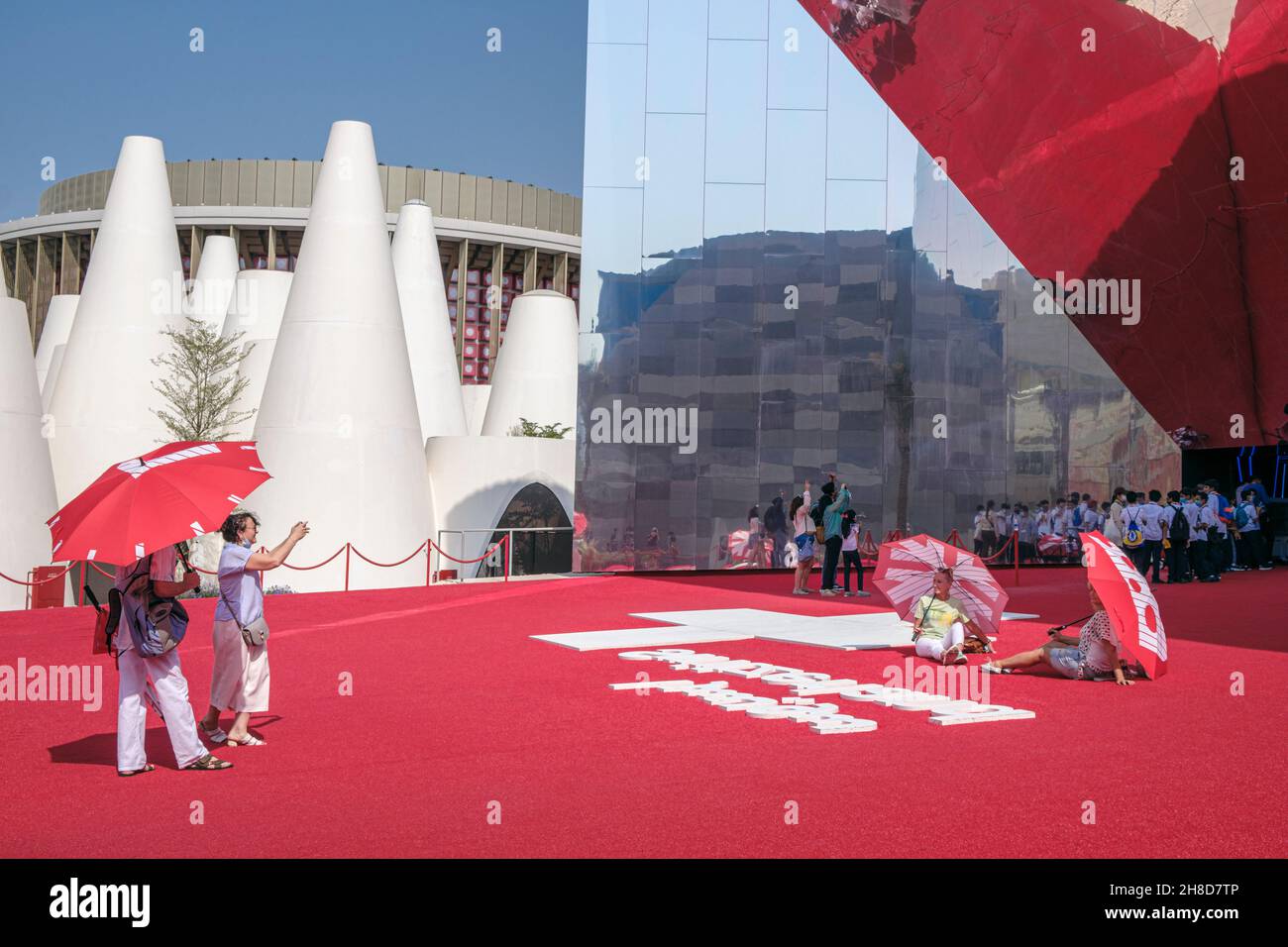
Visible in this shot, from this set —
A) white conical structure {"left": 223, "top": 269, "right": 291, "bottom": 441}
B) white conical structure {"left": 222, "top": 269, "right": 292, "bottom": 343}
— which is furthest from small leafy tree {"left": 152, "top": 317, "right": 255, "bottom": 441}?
white conical structure {"left": 222, "top": 269, "right": 292, "bottom": 343}

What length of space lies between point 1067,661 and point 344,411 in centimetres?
1401

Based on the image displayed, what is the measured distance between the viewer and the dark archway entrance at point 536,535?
26078 mm

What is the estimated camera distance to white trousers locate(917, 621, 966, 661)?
9838 mm

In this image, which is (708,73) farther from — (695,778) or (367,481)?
(695,778)

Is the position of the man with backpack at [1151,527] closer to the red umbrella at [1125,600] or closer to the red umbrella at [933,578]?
the red umbrella at [933,578]

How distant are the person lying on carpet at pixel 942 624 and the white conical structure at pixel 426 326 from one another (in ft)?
68.3

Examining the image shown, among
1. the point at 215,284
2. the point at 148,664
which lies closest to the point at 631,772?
the point at 148,664

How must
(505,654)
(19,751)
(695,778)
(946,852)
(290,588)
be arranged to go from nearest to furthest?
(946,852)
(695,778)
(19,751)
(505,654)
(290,588)

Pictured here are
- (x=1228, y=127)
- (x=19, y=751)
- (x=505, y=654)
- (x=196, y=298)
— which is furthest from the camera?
(x=196, y=298)

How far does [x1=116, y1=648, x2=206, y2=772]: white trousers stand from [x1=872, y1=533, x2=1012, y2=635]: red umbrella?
591 cm

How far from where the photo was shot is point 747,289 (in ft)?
70.9

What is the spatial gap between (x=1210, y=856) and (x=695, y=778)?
2.48m

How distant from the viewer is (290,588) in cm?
1972
